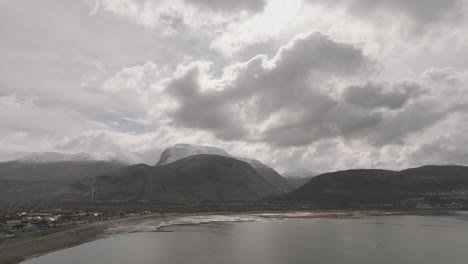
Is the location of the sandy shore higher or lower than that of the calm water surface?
higher

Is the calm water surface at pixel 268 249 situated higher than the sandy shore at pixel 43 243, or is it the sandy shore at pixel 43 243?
the sandy shore at pixel 43 243

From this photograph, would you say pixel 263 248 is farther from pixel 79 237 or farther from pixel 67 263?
pixel 79 237

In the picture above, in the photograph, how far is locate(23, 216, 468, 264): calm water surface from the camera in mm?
77188

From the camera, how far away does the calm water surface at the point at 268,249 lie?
3039 inches

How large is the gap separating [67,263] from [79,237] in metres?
39.8

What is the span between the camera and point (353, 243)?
101812 millimetres

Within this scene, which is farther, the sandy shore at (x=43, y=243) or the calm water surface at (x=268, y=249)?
the calm water surface at (x=268, y=249)

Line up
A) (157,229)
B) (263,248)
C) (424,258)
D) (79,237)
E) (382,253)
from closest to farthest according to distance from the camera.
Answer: (424,258) → (382,253) → (263,248) → (79,237) → (157,229)

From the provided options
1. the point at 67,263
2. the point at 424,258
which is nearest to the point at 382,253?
the point at 424,258

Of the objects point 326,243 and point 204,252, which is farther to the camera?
point 326,243

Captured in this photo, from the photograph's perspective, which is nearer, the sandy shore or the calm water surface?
the sandy shore

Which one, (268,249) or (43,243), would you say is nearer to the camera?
(268,249)

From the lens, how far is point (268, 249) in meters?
90.7

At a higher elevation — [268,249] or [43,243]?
[43,243]
